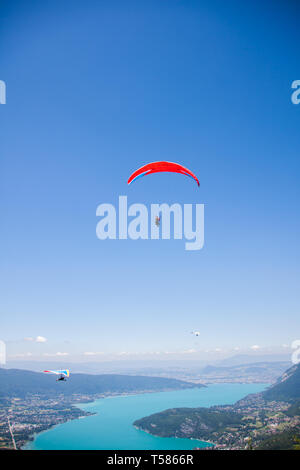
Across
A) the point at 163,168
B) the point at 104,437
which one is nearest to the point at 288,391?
the point at 104,437

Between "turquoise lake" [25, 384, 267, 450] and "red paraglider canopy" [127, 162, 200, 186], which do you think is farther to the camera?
"turquoise lake" [25, 384, 267, 450]

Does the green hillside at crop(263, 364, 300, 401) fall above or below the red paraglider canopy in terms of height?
below

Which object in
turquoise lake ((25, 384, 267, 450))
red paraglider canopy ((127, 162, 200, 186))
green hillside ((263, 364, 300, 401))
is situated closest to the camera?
red paraglider canopy ((127, 162, 200, 186))

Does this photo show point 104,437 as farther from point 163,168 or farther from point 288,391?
point 163,168

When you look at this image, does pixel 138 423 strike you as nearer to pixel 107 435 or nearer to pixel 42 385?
pixel 107 435

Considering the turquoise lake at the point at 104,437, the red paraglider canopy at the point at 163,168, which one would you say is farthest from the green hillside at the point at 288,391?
the red paraglider canopy at the point at 163,168

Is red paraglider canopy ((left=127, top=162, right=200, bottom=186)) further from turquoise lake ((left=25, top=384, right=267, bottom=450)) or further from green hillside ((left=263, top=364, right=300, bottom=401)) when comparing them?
green hillside ((left=263, top=364, right=300, bottom=401))

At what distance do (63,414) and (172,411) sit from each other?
56.9 meters

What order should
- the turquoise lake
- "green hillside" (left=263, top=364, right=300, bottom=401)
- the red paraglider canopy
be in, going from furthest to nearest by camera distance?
"green hillside" (left=263, top=364, right=300, bottom=401) → the turquoise lake → the red paraglider canopy

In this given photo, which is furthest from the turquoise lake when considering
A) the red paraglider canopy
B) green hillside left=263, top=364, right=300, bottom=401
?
the red paraglider canopy

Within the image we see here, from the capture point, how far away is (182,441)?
95062 mm

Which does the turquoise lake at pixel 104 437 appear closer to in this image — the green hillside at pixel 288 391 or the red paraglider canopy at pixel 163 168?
the green hillside at pixel 288 391

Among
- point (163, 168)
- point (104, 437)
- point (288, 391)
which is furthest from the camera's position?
point (288, 391)
